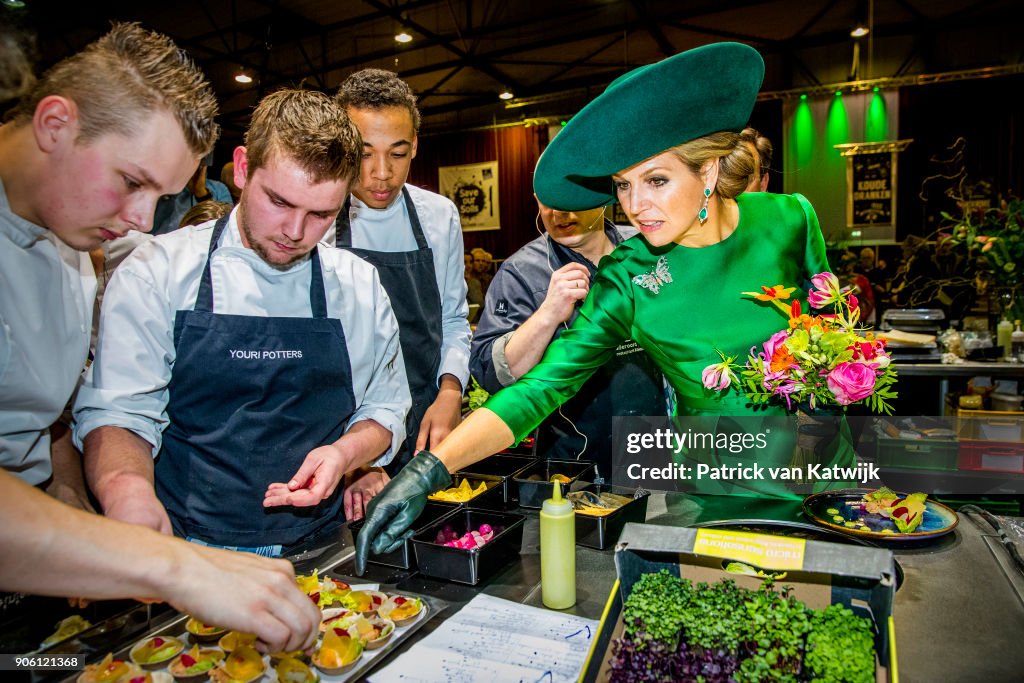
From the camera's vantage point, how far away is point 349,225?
2.33 m

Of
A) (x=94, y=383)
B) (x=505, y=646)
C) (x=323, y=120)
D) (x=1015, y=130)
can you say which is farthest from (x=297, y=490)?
(x=1015, y=130)

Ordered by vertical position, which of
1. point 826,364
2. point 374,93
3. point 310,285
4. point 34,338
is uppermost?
point 374,93

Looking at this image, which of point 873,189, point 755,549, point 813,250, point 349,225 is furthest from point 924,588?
point 873,189

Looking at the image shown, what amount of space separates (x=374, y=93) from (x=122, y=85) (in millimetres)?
1128

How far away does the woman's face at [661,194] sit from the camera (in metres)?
1.64

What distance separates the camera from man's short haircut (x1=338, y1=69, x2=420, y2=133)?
2.19m

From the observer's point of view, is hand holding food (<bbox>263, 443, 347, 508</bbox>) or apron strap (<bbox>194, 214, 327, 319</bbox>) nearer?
hand holding food (<bbox>263, 443, 347, 508</bbox>)

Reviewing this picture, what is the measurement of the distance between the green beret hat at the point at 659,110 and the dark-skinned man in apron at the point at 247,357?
542 mm

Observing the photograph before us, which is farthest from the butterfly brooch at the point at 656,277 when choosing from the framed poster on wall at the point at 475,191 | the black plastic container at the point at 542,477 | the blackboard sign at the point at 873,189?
the framed poster on wall at the point at 475,191

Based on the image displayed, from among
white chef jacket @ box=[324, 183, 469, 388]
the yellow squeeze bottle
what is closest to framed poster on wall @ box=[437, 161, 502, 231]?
white chef jacket @ box=[324, 183, 469, 388]

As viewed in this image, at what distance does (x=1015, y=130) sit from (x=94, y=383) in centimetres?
1009

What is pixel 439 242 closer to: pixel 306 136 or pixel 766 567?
pixel 306 136

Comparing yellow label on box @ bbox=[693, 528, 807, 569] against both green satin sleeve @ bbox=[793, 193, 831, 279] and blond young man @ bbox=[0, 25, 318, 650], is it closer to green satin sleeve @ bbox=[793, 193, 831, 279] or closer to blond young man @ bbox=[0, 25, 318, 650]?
blond young man @ bbox=[0, 25, 318, 650]

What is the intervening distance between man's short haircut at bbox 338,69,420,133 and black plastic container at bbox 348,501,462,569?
1.31 meters
